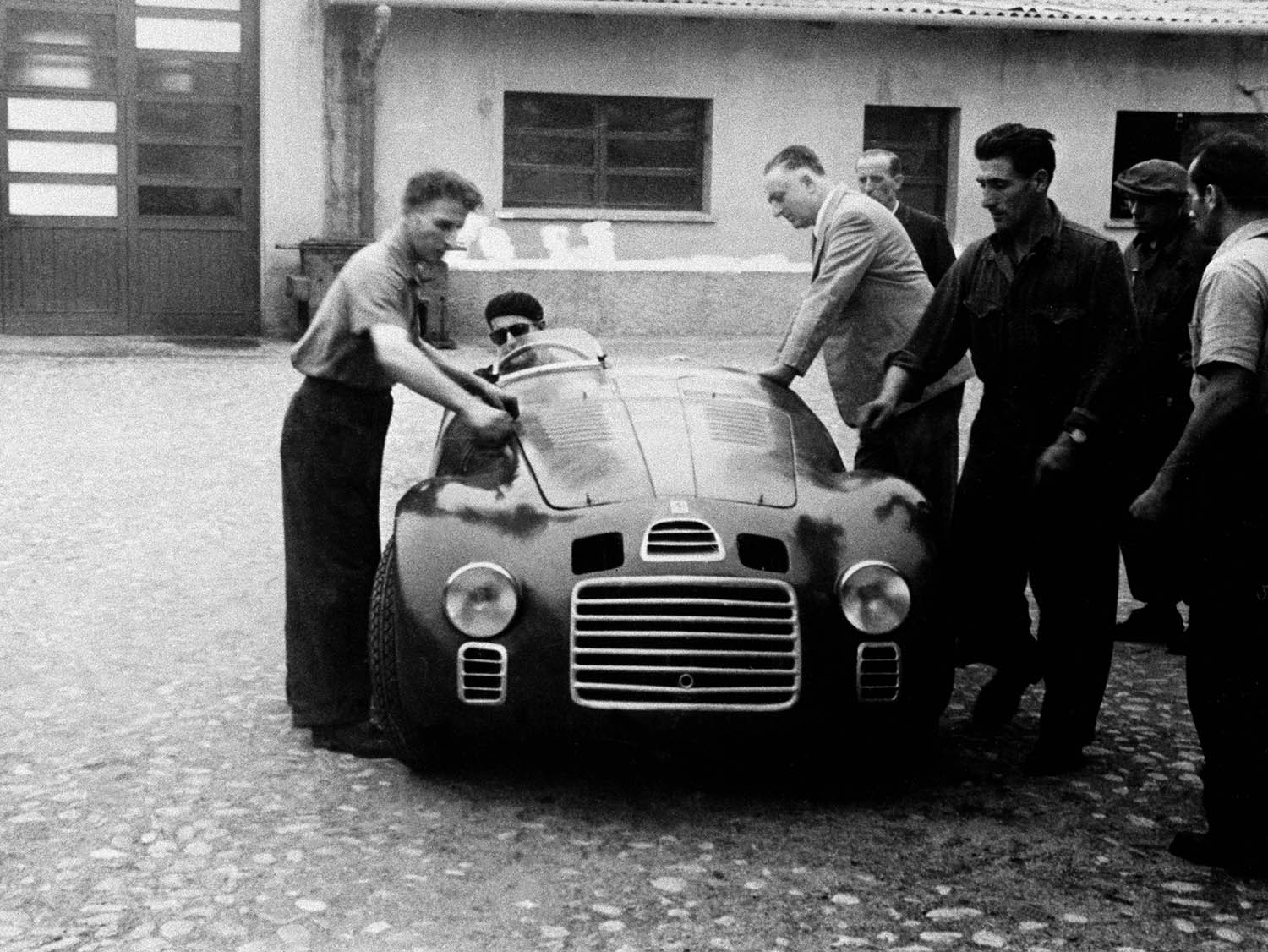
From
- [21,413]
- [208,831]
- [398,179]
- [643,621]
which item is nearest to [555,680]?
[643,621]

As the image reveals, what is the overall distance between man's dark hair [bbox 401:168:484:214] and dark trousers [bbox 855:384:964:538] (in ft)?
5.69

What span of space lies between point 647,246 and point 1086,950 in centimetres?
1640

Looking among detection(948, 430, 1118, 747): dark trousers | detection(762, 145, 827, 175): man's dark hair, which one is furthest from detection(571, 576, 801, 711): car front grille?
detection(762, 145, 827, 175): man's dark hair

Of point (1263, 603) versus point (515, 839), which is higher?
point (1263, 603)

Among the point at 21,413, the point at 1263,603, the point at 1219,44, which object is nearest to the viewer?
the point at 1263,603

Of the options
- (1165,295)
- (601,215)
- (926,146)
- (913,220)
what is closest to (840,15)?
(926,146)

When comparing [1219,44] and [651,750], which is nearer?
[651,750]

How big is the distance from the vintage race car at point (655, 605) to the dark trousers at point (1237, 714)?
0.77 meters

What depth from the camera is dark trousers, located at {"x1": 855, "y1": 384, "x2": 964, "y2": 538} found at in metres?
6.57

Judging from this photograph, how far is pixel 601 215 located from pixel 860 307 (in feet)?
42.9

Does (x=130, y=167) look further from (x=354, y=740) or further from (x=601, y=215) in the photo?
(x=354, y=740)

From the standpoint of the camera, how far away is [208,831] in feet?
15.9

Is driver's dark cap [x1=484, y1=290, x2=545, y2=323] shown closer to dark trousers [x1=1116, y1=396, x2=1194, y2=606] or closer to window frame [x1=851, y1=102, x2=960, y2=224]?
dark trousers [x1=1116, y1=396, x2=1194, y2=606]

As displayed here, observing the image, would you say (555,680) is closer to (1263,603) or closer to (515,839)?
(515,839)
